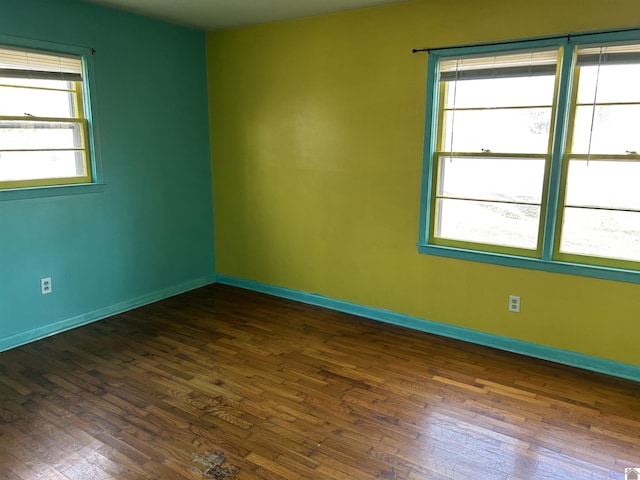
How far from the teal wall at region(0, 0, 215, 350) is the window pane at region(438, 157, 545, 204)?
8.35ft

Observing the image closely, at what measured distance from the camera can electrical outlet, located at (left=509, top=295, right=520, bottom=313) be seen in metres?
3.42

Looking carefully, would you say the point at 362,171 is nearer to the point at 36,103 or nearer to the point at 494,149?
the point at 494,149

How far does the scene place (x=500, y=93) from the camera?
131 inches

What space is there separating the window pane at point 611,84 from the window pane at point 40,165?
377cm

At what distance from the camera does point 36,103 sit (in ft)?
11.3

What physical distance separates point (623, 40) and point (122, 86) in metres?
3.72

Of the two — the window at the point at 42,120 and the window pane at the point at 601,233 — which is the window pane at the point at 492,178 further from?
the window at the point at 42,120

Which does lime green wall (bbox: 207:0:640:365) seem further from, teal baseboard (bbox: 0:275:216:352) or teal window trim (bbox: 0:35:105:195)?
teal window trim (bbox: 0:35:105:195)

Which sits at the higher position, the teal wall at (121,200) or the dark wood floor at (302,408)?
the teal wall at (121,200)

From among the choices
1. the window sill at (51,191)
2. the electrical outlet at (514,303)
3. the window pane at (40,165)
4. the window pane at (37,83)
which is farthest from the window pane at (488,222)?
the window pane at (37,83)

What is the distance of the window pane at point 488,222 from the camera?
11.1ft

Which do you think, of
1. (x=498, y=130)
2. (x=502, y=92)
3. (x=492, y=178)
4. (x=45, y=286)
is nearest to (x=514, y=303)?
(x=492, y=178)

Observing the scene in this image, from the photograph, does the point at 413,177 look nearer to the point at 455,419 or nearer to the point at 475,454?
the point at 455,419

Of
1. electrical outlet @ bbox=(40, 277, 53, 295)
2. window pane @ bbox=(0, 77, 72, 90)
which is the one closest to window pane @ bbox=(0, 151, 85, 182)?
window pane @ bbox=(0, 77, 72, 90)
